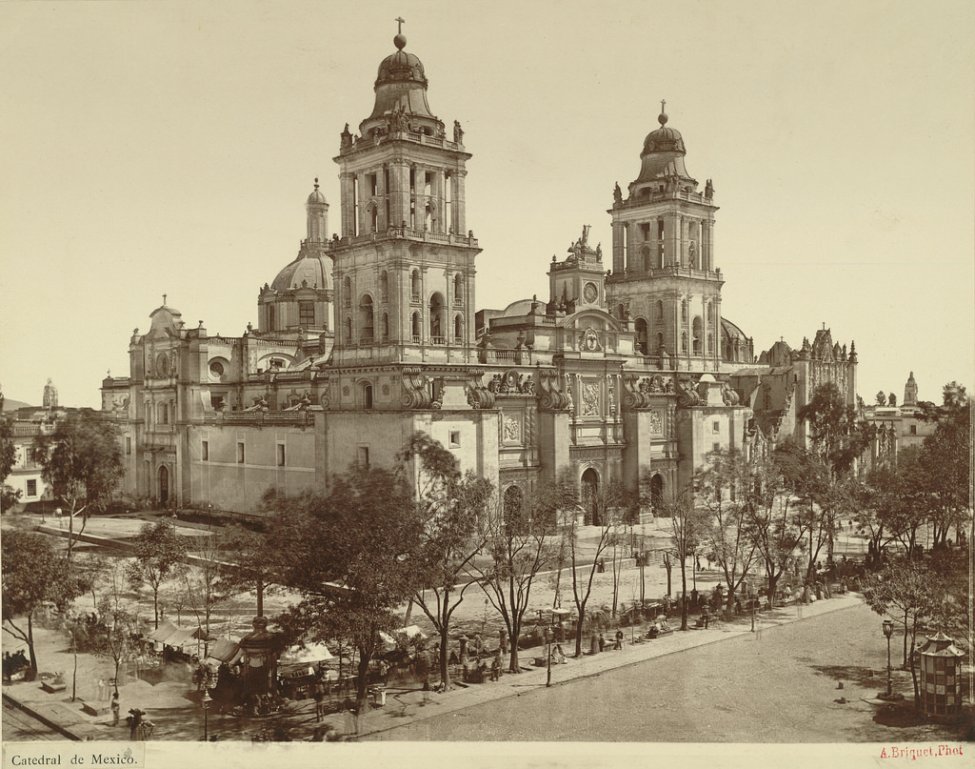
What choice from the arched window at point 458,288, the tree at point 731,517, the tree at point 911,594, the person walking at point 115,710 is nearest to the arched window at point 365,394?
the arched window at point 458,288

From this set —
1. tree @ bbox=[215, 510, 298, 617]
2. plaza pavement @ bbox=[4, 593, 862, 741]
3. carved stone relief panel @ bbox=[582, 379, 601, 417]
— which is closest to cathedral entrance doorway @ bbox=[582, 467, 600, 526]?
carved stone relief panel @ bbox=[582, 379, 601, 417]

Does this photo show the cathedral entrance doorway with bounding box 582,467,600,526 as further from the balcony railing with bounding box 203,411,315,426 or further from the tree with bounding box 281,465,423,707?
the tree with bounding box 281,465,423,707

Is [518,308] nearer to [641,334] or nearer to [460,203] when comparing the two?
[460,203]

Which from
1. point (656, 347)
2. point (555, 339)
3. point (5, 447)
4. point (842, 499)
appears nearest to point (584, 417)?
point (555, 339)

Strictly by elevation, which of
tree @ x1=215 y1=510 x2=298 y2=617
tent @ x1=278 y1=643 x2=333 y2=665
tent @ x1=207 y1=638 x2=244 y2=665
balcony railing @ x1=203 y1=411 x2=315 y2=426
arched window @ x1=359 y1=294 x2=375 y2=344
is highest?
arched window @ x1=359 y1=294 x2=375 y2=344

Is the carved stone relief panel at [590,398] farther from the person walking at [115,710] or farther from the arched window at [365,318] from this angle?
the person walking at [115,710]
